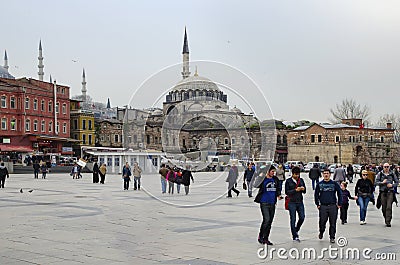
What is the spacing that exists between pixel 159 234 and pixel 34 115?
204 feet

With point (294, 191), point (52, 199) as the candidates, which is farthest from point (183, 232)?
point (52, 199)

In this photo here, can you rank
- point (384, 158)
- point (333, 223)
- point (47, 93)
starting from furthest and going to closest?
point (384, 158) < point (47, 93) < point (333, 223)

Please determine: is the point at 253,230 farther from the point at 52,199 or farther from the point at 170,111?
the point at 52,199

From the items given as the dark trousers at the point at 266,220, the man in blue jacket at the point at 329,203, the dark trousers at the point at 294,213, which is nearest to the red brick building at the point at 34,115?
the dark trousers at the point at 294,213

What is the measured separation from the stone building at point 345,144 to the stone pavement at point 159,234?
72.9m

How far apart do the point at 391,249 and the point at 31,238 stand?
7167 mm

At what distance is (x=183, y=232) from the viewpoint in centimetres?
1237

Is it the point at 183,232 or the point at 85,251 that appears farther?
the point at 183,232

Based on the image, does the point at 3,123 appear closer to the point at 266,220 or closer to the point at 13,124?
the point at 13,124

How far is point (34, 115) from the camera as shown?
70812 millimetres

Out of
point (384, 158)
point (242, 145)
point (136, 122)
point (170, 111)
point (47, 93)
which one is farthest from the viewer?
point (384, 158)

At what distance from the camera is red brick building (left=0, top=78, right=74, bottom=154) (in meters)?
66.6

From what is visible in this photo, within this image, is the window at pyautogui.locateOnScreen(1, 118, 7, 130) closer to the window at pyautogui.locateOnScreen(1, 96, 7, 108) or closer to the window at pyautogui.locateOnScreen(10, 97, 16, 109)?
the window at pyautogui.locateOnScreen(1, 96, 7, 108)

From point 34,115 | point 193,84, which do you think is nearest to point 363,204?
point 193,84
